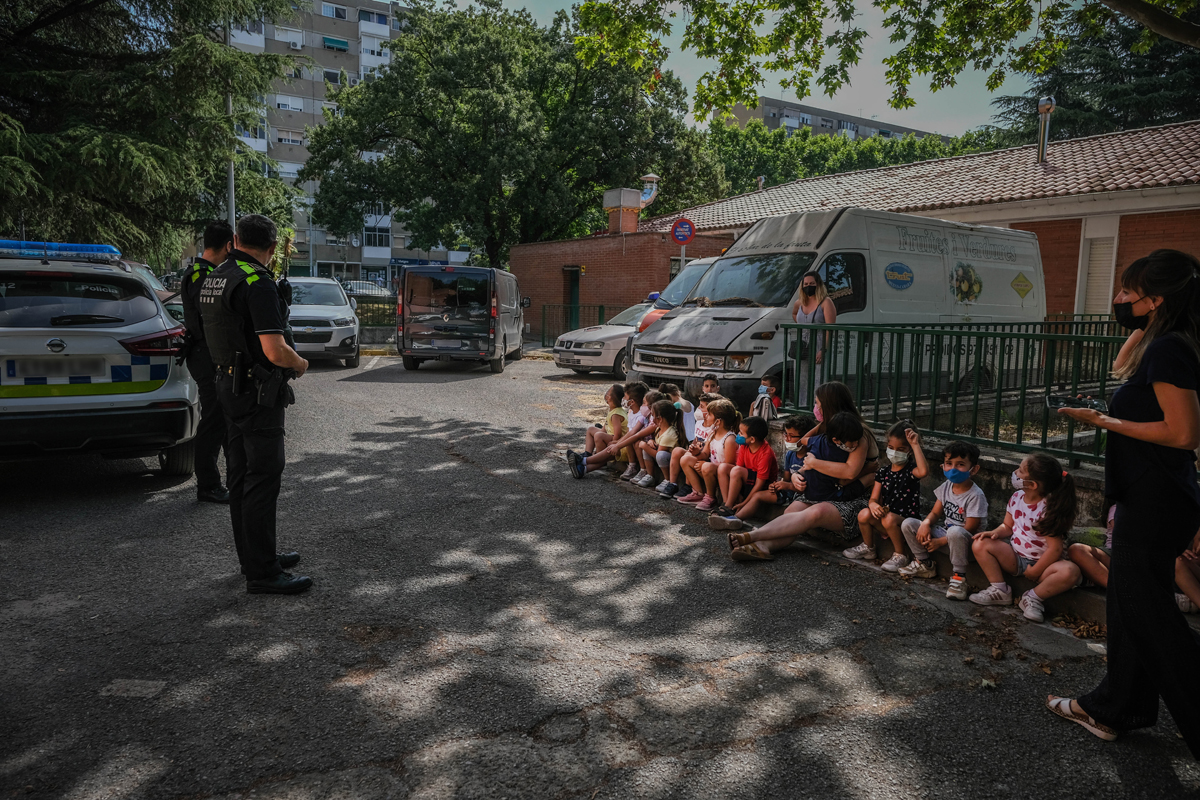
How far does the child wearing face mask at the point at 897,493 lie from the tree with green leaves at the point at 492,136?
26.1m

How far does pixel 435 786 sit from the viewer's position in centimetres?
264

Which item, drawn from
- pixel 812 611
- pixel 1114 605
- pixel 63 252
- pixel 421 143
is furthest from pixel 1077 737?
pixel 421 143

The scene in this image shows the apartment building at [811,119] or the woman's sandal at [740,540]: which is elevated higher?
the apartment building at [811,119]

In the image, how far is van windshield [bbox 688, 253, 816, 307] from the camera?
30.0ft

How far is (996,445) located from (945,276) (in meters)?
5.28

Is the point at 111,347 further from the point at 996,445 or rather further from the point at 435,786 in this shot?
the point at 996,445

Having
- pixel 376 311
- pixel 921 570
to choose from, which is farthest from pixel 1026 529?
pixel 376 311

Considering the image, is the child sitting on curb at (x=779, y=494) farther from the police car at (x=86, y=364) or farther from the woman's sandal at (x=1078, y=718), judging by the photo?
the police car at (x=86, y=364)

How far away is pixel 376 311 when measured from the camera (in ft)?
70.3

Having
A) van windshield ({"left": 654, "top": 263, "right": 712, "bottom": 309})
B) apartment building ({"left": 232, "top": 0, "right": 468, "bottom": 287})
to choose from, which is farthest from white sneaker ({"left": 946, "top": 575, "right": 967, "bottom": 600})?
apartment building ({"left": 232, "top": 0, "right": 468, "bottom": 287})

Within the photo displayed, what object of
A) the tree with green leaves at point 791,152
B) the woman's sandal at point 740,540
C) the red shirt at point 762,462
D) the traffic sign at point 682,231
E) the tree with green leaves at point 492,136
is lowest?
the woman's sandal at point 740,540

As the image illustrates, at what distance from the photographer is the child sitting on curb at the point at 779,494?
5750 mm

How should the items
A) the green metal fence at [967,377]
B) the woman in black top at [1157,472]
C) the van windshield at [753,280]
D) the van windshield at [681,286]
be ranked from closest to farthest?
the woman in black top at [1157,472] → the green metal fence at [967,377] → the van windshield at [753,280] → the van windshield at [681,286]

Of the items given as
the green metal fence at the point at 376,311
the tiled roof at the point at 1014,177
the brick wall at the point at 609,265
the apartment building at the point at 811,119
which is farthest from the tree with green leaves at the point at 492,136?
the apartment building at the point at 811,119
